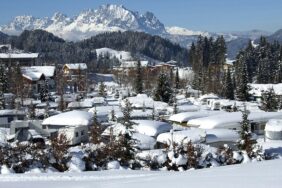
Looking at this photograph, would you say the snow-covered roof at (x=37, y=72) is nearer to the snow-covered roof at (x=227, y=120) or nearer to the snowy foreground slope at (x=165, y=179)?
the snow-covered roof at (x=227, y=120)

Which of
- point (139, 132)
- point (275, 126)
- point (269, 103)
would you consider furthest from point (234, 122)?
point (269, 103)

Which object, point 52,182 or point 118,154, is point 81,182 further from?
point 118,154

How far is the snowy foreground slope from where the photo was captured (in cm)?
955

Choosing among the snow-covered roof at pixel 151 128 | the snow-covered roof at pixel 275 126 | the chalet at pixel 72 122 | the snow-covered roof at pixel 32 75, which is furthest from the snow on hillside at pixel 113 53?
the snow-covered roof at pixel 275 126

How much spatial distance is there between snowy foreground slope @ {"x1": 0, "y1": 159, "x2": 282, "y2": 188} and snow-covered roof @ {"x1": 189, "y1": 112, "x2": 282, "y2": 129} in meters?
14.2

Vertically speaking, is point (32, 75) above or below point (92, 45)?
below

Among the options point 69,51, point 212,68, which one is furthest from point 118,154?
point 69,51

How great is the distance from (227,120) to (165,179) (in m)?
17.1

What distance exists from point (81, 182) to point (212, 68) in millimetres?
62345

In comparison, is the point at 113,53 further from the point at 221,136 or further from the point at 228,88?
the point at 221,136

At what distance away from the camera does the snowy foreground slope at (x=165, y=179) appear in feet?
31.3

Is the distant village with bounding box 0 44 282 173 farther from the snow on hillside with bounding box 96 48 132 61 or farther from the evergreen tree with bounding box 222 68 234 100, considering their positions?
the snow on hillside with bounding box 96 48 132 61

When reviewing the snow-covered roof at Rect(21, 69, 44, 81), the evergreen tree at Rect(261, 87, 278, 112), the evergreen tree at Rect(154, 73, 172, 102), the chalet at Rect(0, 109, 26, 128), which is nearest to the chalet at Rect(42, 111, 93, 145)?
the chalet at Rect(0, 109, 26, 128)

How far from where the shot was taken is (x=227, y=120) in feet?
88.5
